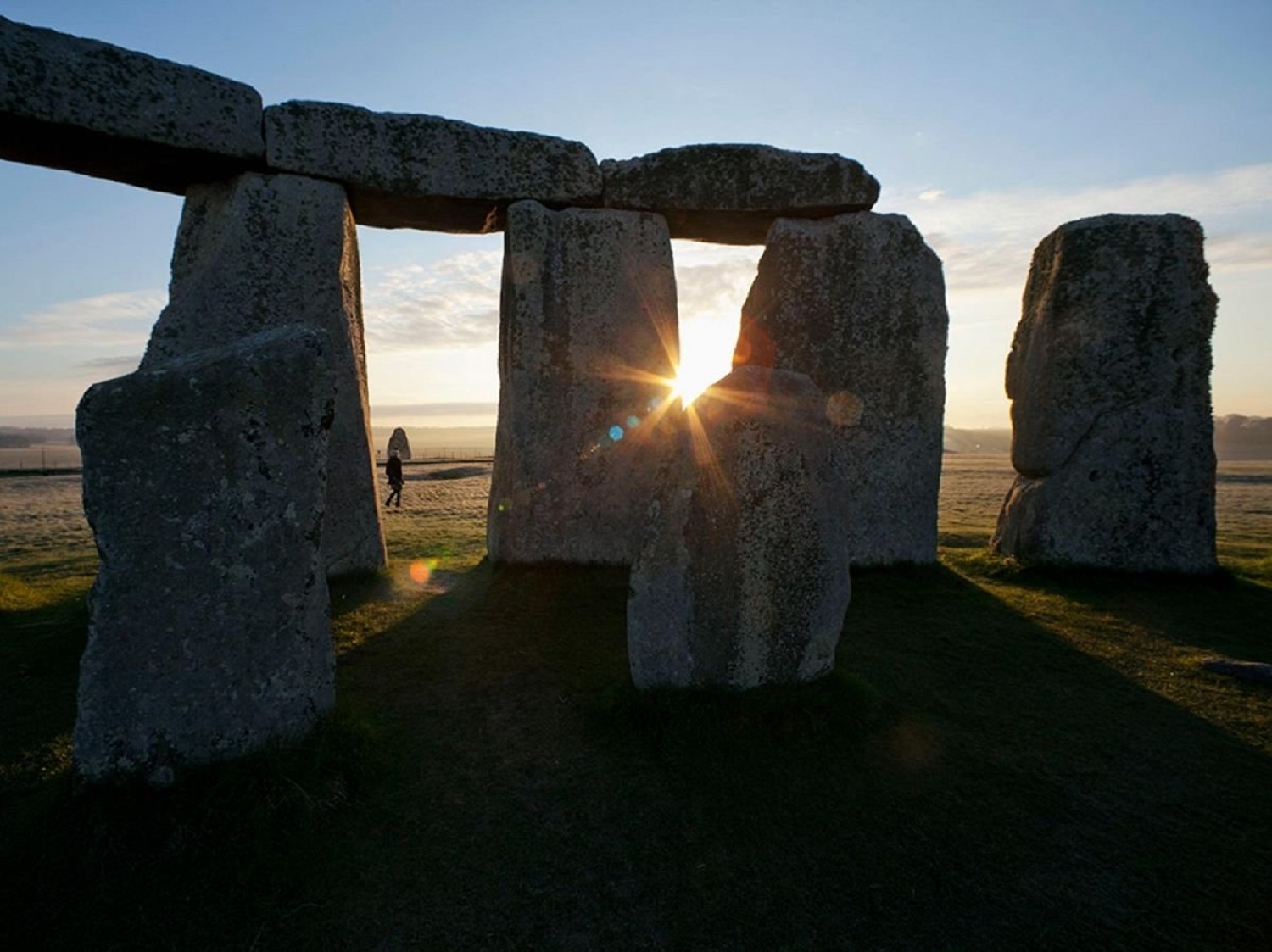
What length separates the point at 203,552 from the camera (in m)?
2.89

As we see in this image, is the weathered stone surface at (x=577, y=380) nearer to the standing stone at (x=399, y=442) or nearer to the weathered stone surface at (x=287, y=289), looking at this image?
the weathered stone surface at (x=287, y=289)

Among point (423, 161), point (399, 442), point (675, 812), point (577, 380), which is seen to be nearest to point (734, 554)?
point (675, 812)

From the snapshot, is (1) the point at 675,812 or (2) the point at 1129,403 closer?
(1) the point at 675,812

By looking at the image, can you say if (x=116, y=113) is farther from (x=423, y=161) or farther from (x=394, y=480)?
(x=394, y=480)

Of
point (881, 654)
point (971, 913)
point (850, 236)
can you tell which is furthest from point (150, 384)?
point (850, 236)

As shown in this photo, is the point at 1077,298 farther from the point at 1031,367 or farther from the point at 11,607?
the point at 11,607

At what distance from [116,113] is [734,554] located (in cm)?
596

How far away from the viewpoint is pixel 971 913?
2.48 m

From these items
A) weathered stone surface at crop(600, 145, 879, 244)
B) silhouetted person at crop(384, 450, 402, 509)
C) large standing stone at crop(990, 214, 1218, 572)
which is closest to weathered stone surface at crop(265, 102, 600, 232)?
weathered stone surface at crop(600, 145, 879, 244)

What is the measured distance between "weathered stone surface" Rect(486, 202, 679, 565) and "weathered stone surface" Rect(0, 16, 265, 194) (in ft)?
8.17

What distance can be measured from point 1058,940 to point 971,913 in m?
0.26

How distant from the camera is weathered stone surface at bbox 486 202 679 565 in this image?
22.8 feet

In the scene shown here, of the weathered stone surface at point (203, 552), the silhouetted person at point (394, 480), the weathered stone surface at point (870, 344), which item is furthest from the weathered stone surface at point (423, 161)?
the silhouetted person at point (394, 480)

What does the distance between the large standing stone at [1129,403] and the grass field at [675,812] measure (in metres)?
1.92
